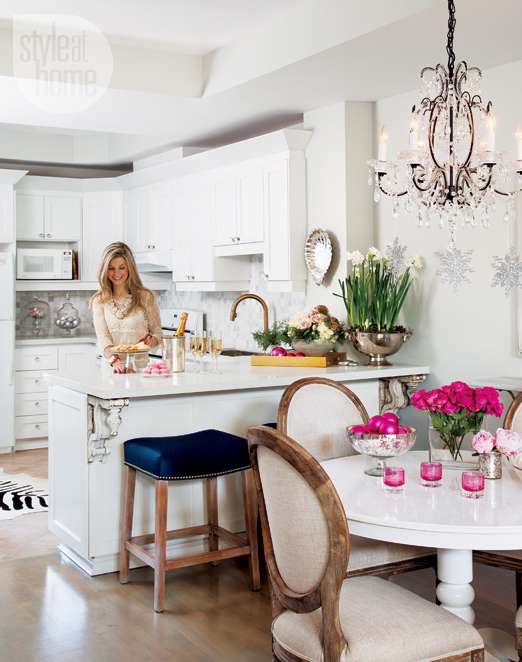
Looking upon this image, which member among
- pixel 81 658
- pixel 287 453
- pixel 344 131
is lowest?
pixel 81 658

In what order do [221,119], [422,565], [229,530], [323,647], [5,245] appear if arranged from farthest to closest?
[5,245] → [221,119] → [229,530] → [422,565] → [323,647]

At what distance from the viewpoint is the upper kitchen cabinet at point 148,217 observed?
6.17 m

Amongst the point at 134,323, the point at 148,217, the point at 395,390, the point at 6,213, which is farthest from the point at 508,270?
the point at 6,213

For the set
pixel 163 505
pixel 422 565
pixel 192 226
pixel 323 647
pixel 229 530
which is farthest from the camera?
pixel 192 226

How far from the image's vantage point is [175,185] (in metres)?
6.02

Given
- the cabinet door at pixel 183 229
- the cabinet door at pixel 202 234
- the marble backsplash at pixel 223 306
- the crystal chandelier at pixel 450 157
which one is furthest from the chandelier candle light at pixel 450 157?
the cabinet door at pixel 183 229

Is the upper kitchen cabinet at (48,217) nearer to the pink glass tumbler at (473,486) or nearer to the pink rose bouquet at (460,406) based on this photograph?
the pink rose bouquet at (460,406)

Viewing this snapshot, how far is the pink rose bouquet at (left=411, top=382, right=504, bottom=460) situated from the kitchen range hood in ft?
13.0

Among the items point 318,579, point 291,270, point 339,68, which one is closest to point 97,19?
point 339,68

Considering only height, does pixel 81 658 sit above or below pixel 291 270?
below

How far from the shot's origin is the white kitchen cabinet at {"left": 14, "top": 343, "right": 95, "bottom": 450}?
6.55 meters

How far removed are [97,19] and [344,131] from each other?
1.49 m

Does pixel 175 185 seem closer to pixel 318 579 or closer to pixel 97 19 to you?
pixel 97 19

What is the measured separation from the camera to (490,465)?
8.17 ft
